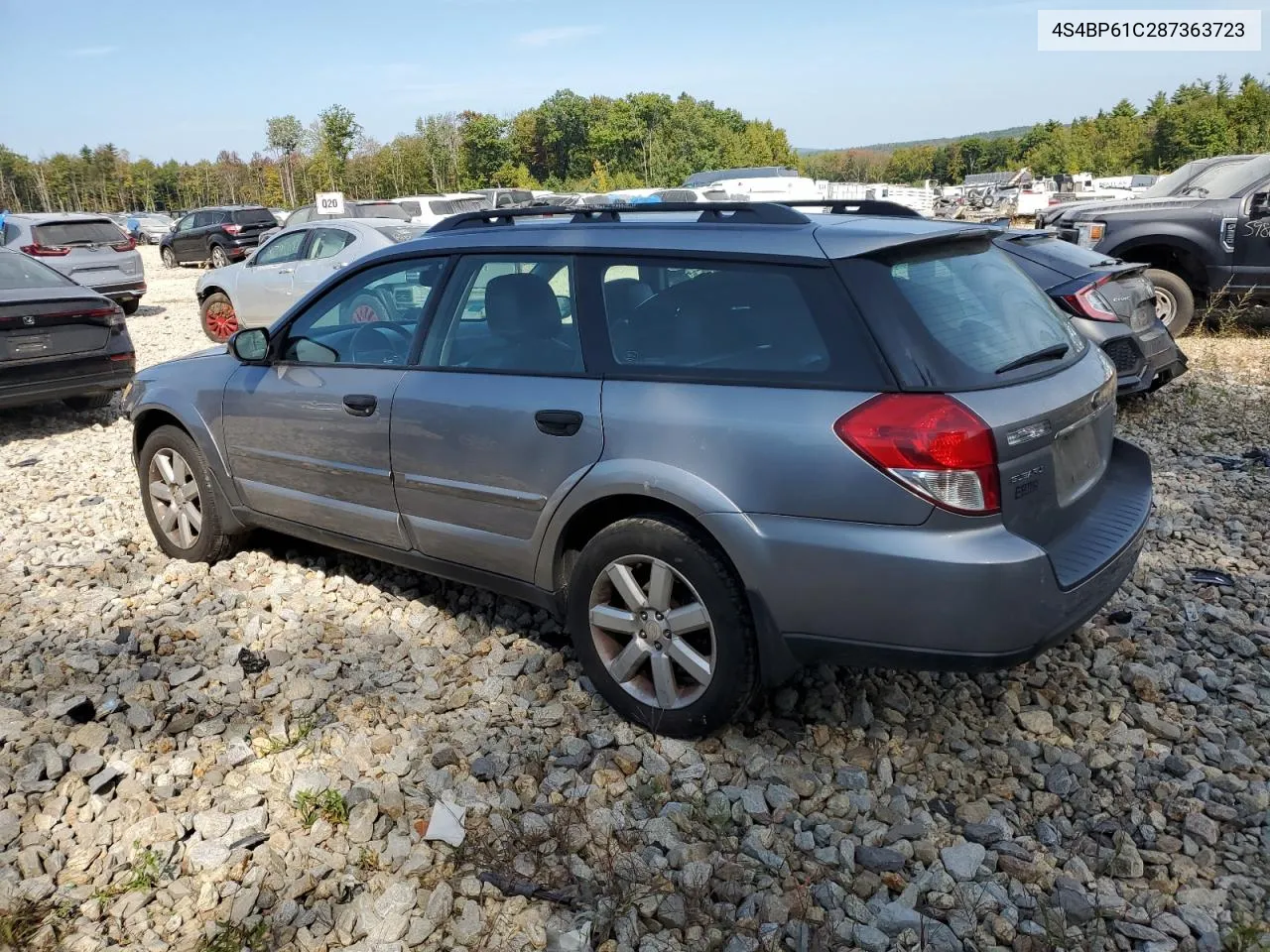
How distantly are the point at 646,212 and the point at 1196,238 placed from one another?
8788mm

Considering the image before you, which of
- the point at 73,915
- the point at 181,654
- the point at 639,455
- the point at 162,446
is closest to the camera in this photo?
the point at 73,915

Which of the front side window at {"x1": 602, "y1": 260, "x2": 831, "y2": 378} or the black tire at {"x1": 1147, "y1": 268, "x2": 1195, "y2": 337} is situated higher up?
the front side window at {"x1": 602, "y1": 260, "x2": 831, "y2": 378}

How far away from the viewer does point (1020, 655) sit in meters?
2.87

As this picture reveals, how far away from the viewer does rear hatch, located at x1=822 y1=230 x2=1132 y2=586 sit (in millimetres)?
2828

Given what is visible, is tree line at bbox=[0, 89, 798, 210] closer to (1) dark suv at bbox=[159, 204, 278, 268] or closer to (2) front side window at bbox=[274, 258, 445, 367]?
(1) dark suv at bbox=[159, 204, 278, 268]

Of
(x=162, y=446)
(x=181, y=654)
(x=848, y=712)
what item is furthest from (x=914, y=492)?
(x=162, y=446)

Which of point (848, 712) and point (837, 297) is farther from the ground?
point (837, 297)

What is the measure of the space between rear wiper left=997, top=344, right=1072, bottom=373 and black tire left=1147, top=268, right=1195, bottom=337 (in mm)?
8202

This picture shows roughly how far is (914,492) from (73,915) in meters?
2.61

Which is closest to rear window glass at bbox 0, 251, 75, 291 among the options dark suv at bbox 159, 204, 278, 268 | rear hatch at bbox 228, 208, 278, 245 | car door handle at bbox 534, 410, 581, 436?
car door handle at bbox 534, 410, 581, 436

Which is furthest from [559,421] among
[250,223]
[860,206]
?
[250,223]

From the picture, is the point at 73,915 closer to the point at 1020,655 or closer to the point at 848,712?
the point at 848,712

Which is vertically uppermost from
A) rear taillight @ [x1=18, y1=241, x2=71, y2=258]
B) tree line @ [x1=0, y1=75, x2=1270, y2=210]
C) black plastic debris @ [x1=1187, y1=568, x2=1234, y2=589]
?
tree line @ [x1=0, y1=75, x2=1270, y2=210]

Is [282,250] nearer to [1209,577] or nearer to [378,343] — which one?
[378,343]
